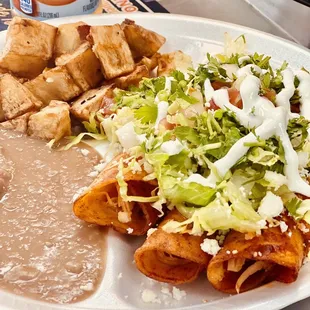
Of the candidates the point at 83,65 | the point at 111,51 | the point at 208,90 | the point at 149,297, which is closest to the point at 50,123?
the point at 83,65

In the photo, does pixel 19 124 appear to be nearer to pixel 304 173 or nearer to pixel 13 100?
pixel 13 100

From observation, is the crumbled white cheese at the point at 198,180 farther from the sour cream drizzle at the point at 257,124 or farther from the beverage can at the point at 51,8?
the beverage can at the point at 51,8

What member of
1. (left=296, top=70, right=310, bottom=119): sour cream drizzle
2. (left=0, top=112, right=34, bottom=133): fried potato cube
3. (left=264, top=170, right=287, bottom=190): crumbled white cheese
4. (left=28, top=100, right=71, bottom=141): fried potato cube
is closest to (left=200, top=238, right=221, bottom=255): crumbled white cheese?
(left=264, top=170, right=287, bottom=190): crumbled white cheese

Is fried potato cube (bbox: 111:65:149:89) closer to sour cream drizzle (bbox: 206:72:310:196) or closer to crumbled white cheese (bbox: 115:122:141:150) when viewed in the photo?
crumbled white cheese (bbox: 115:122:141:150)

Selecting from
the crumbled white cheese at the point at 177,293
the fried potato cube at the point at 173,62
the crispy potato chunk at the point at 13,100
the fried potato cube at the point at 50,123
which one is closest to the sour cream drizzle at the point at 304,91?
the fried potato cube at the point at 173,62

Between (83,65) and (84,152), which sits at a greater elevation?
(83,65)
